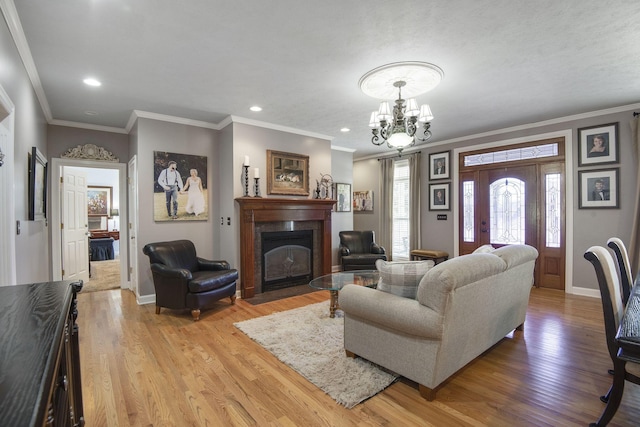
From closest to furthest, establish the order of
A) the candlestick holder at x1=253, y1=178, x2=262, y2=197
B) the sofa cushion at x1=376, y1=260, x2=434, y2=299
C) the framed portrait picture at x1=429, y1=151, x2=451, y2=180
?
1. the sofa cushion at x1=376, y1=260, x2=434, y2=299
2. the candlestick holder at x1=253, y1=178, x2=262, y2=197
3. the framed portrait picture at x1=429, y1=151, x2=451, y2=180

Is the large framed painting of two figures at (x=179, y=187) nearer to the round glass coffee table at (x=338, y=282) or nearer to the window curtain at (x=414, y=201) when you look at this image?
the round glass coffee table at (x=338, y=282)

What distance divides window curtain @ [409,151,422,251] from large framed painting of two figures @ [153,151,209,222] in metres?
4.04

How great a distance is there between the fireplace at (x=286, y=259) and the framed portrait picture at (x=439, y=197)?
2.60 metres

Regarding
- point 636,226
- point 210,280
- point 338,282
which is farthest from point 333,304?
point 636,226

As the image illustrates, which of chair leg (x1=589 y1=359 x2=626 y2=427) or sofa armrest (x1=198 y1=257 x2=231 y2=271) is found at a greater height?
sofa armrest (x1=198 y1=257 x2=231 y2=271)

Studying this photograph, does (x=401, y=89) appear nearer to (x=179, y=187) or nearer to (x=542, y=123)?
(x=542, y=123)

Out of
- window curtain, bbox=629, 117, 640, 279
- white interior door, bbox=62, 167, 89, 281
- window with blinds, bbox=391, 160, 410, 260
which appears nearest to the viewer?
window curtain, bbox=629, 117, 640, 279

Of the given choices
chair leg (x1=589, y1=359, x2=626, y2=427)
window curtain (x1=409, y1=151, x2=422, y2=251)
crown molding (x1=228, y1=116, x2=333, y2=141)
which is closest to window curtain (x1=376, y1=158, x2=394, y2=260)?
window curtain (x1=409, y1=151, x2=422, y2=251)

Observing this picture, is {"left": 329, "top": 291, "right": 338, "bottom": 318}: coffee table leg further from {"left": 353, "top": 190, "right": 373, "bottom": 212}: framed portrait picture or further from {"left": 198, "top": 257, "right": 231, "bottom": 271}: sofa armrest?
{"left": 353, "top": 190, "right": 373, "bottom": 212}: framed portrait picture

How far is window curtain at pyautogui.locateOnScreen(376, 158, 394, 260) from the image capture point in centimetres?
679

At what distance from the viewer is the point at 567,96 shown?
3750 millimetres

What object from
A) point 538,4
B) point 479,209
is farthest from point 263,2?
point 479,209

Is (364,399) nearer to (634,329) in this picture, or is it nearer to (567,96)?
(634,329)

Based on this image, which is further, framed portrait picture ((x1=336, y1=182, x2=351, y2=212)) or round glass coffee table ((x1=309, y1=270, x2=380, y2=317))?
framed portrait picture ((x1=336, y1=182, x2=351, y2=212))
